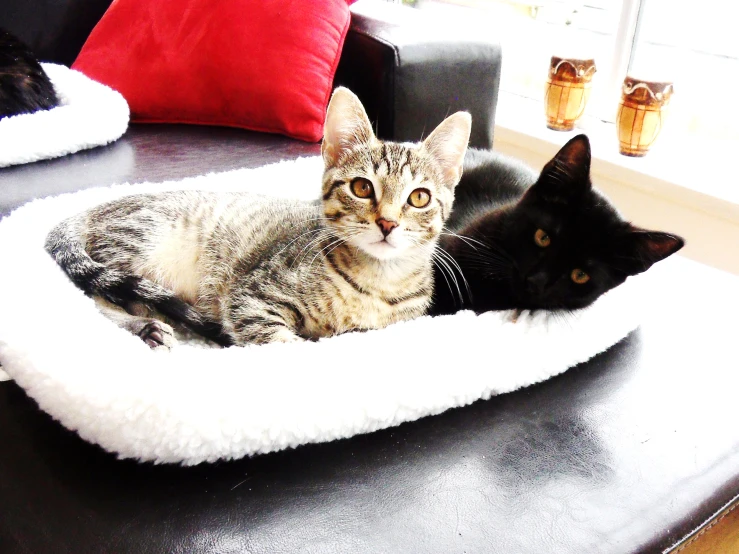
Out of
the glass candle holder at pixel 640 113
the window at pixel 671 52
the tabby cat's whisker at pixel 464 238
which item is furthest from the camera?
the window at pixel 671 52

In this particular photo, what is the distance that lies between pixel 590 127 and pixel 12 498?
86.6 inches

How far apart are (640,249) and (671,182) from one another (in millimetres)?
1010

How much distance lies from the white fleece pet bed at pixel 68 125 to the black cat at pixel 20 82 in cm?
5

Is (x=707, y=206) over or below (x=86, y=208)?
below

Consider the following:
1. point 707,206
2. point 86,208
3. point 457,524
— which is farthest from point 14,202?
point 707,206

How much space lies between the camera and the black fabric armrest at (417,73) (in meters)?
1.76

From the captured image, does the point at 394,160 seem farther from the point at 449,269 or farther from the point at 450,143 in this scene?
the point at 449,269

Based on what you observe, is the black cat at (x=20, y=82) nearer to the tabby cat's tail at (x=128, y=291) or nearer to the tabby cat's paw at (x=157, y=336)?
the tabby cat's tail at (x=128, y=291)

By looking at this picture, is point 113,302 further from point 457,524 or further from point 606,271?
point 606,271

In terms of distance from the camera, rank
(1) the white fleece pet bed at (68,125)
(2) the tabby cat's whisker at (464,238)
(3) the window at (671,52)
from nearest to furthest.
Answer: (2) the tabby cat's whisker at (464,238), (1) the white fleece pet bed at (68,125), (3) the window at (671,52)

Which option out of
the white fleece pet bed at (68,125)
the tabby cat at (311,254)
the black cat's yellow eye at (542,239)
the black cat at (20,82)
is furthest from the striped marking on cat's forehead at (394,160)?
the black cat at (20,82)

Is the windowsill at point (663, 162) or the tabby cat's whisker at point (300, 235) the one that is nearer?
the tabby cat's whisker at point (300, 235)

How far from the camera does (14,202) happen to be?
1510 mm

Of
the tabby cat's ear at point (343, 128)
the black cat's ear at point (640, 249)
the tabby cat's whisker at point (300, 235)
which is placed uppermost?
the tabby cat's ear at point (343, 128)
